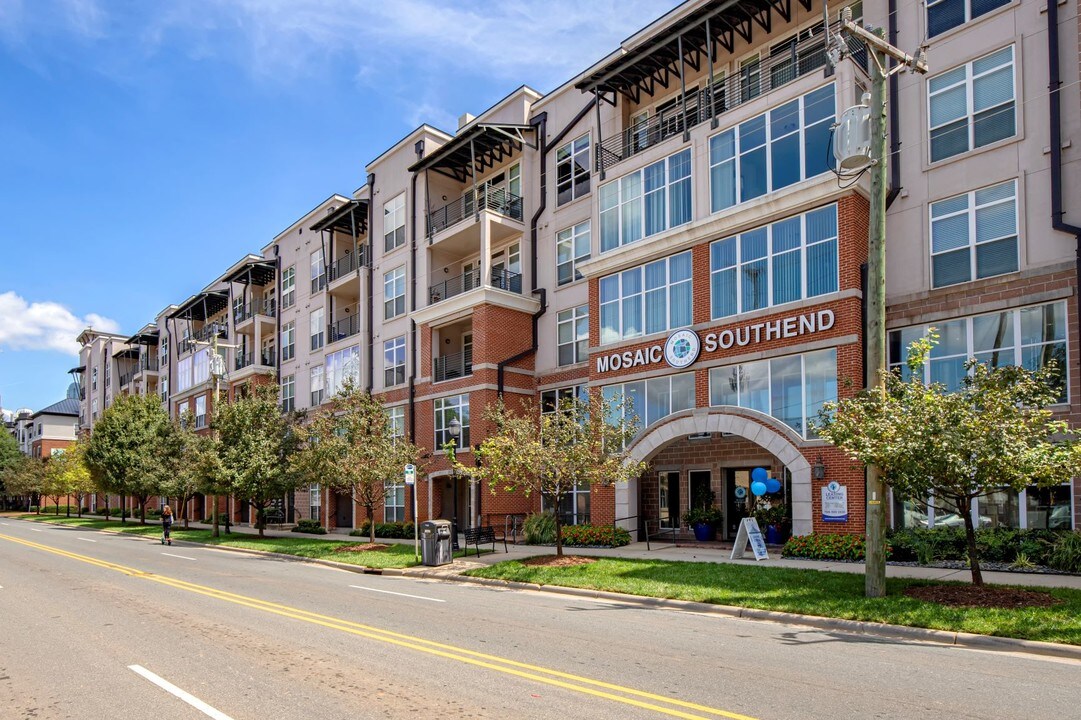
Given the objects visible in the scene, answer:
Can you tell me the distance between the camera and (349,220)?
3988 centimetres

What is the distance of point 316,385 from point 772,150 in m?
Answer: 27.9

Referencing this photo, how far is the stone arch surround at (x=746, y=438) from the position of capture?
19.7 metres

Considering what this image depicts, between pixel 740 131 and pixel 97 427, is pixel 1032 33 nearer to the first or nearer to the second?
pixel 740 131

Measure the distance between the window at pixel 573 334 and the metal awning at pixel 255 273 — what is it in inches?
944

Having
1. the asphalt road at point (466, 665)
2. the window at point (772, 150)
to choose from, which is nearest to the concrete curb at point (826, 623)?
the asphalt road at point (466, 665)

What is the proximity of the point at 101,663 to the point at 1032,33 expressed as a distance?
21.2m

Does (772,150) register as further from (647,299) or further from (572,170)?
(572,170)

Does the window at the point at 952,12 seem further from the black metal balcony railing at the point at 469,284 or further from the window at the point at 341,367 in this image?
the window at the point at 341,367

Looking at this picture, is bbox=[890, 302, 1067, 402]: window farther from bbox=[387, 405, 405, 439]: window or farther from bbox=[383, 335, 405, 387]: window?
bbox=[383, 335, 405, 387]: window

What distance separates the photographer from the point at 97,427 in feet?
156

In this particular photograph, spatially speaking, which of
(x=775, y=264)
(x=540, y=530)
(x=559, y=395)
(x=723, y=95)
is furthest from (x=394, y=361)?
(x=775, y=264)

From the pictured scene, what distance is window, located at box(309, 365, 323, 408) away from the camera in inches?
1619

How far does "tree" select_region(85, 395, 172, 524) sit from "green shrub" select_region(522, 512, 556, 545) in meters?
26.9

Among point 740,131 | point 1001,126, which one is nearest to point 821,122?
point 740,131
